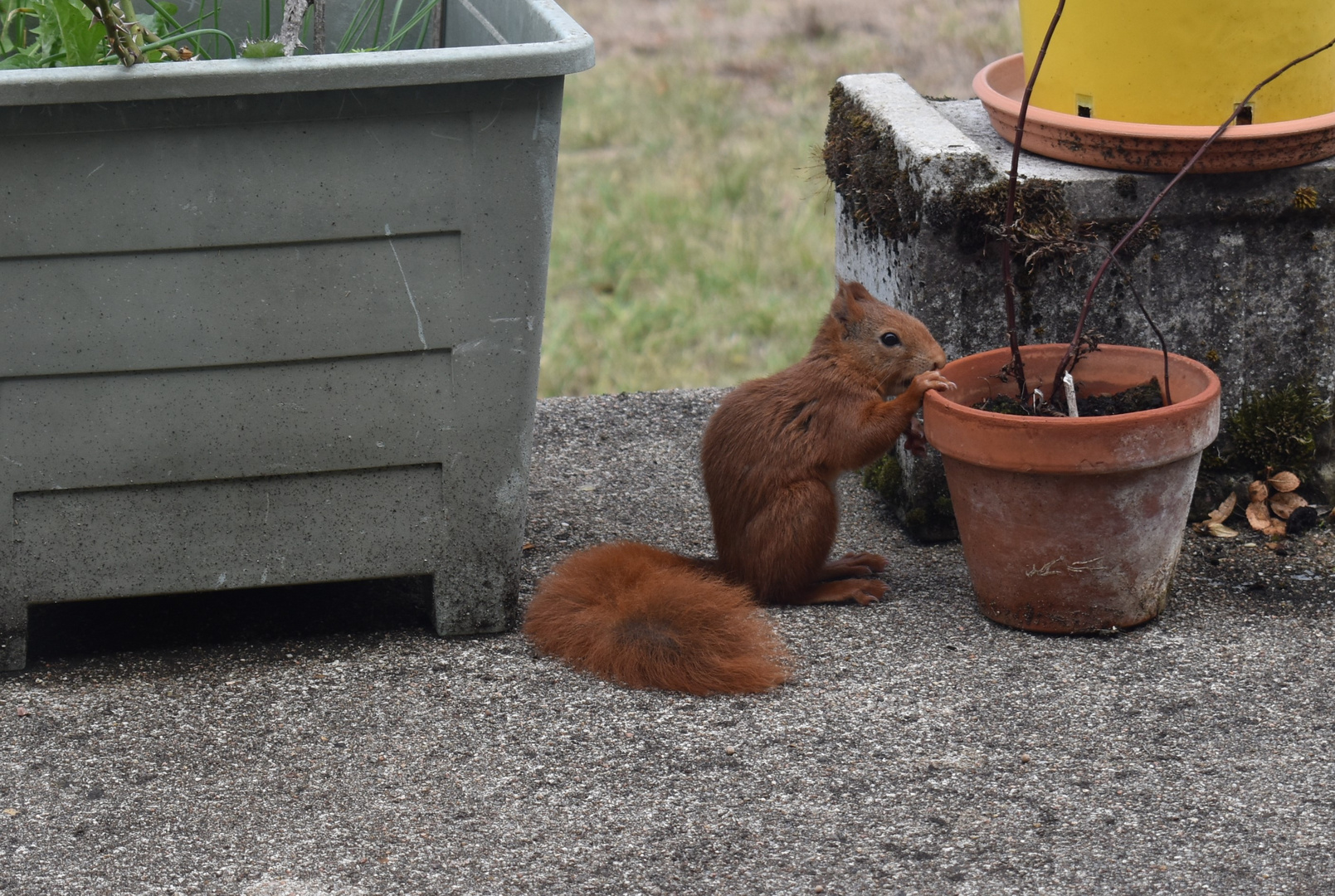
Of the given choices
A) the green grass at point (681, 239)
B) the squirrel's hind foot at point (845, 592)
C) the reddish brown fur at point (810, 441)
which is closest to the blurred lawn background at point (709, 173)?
the green grass at point (681, 239)

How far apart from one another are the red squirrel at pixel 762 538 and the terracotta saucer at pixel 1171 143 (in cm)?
56

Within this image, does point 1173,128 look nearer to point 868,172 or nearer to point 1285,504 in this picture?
point 868,172

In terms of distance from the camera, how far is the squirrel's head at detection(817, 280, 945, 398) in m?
3.04

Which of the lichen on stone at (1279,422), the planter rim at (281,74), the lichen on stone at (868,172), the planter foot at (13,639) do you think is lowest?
the planter foot at (13,639)

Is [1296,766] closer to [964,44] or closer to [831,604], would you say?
[831,604]

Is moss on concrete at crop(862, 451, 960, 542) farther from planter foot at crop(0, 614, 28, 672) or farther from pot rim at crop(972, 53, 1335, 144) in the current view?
planter foot at crop(0, 614, 28, 672)

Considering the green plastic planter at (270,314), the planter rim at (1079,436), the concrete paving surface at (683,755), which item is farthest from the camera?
the planter rim at (1079,436)

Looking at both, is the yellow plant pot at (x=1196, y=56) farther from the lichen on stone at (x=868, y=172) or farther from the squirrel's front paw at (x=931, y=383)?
the squirrel's front paw at (x=931, y=383)

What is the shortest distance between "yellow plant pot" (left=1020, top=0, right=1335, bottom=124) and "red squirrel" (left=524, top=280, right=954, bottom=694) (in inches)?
27.2

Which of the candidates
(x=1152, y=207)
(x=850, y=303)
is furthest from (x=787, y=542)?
(x=1152, y=207)

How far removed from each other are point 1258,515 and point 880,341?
1.02 metres

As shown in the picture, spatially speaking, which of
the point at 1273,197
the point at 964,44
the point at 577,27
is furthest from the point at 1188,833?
the point at 964,44

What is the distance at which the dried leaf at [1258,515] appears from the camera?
3318 mm

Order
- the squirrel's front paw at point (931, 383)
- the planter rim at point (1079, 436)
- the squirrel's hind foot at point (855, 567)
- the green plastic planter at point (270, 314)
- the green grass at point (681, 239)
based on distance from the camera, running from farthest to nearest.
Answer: the green grass at point (681, 239)
the squirrel's hind foot at point (855, 567)
the squirrel's front paw at point (931, 383)
the planter rim at point (1079, 436)
the green plastic planter at point (270, 314)
